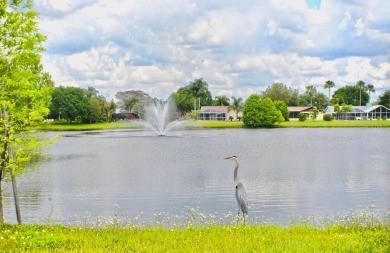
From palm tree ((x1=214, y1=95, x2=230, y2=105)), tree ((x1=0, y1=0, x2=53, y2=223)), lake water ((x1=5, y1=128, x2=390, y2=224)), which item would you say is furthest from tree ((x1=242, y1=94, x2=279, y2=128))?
tree ((x1=0, y1=0, x2=53, y2=223))

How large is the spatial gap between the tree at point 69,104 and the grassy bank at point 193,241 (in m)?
126

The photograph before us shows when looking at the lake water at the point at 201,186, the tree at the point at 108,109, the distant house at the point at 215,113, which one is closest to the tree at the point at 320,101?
the distant house at the point at 215,113

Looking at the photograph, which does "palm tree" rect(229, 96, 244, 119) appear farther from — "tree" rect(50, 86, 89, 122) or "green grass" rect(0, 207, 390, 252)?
"green grass" rect(0, 207, 390, 252)

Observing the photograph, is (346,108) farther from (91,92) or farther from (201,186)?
(201,186)

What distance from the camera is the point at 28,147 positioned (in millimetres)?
16188

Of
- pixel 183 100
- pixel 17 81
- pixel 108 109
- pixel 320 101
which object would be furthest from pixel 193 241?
pixel 320 101

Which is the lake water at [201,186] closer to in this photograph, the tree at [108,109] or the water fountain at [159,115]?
the water fountain at [159,115]

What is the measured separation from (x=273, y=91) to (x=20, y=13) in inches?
6971

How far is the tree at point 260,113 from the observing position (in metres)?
135

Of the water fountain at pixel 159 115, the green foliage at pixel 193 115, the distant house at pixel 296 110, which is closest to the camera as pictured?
the water fountain at pixel 159 115

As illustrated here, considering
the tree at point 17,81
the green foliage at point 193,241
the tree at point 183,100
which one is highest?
the tree at point 183,100

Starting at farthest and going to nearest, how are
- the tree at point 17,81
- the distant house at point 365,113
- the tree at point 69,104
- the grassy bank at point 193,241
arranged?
the distant house at point 365,113, the tree at point 69,104, the tree at point 17,81, the grassy bank at point 193,241

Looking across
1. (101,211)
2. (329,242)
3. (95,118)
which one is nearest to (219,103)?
(95,118)

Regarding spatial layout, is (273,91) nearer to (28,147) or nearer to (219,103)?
(219,103)
